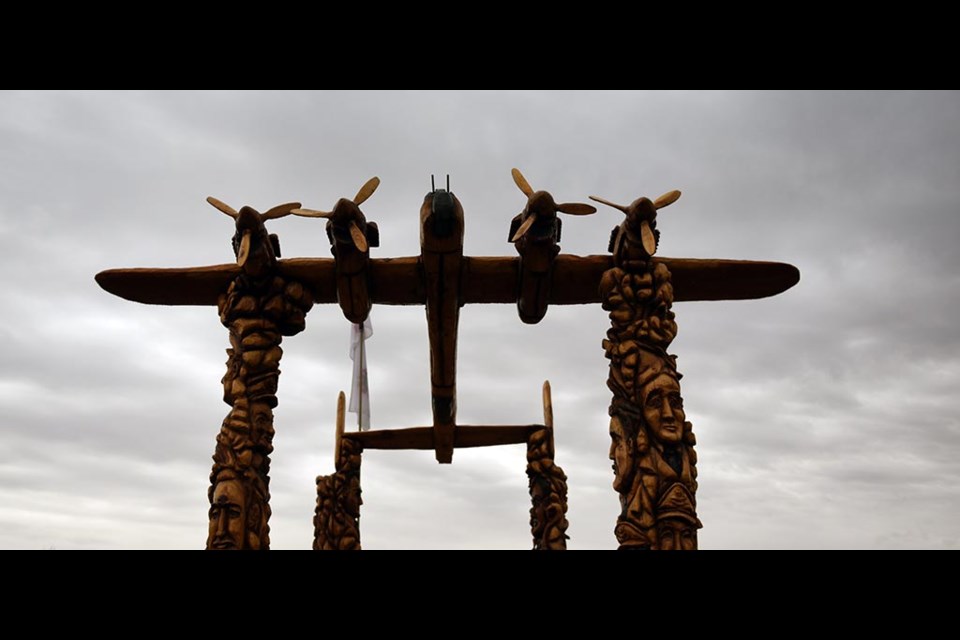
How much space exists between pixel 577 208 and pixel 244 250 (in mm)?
3782

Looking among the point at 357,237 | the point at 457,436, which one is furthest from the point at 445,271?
the point at 457,436

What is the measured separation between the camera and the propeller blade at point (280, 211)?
8805 mm

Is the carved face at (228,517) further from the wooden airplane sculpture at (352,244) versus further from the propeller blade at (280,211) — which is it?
the propeller blade at (280,211)

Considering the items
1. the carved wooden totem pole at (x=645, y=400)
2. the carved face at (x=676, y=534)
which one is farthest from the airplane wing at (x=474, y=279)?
the carved face at (x=676, y=534)

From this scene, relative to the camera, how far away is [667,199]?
8867 millimetres

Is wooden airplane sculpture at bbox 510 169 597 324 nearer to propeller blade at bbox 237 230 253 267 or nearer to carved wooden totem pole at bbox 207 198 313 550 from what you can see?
carved wooden totem pole at bbox 207 198 313 550

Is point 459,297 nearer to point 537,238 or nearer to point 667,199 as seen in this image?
point 537,238

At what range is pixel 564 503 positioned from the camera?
36.4ft

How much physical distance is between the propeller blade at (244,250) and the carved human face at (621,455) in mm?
4410

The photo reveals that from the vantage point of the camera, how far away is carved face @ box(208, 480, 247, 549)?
7676mm

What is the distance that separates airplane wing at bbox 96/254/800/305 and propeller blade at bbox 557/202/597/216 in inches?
30.9
